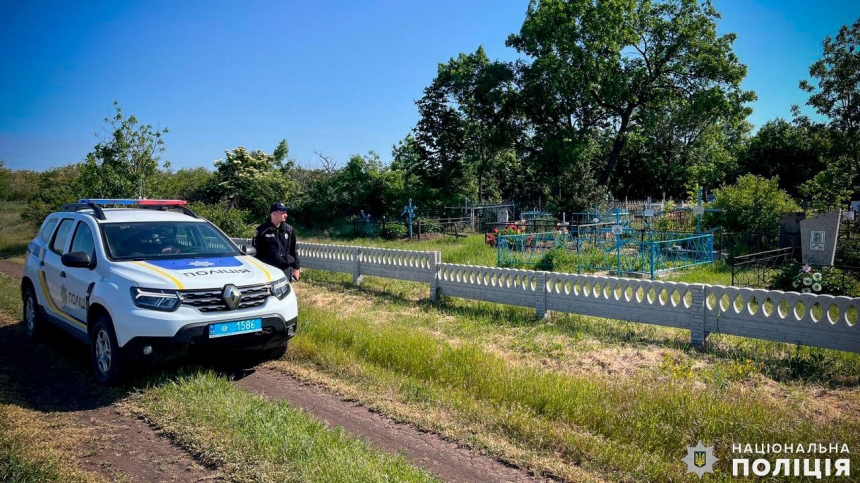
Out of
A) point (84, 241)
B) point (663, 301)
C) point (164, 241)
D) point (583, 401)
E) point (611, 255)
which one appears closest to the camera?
point (583, 401)

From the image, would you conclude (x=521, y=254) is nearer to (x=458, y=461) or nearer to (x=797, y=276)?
(x=797, y=276)

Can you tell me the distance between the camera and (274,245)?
8.28m

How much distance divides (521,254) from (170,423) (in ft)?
43.9

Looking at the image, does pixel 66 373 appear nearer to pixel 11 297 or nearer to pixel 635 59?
pixel 11 297

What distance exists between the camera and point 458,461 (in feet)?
13.8

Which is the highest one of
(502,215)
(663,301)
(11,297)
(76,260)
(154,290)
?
(502,215)

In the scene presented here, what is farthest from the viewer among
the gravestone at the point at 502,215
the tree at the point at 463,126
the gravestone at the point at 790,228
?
the tree at the point at 463,126

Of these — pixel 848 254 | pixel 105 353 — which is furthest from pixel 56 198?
pixel 848 254

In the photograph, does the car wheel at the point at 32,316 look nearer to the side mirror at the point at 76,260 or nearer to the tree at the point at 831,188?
the side mirror at the point at 76,260

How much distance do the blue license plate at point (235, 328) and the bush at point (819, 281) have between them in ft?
32.5

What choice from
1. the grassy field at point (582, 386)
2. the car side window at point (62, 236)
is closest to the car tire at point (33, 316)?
the car side window at point (62, 236)

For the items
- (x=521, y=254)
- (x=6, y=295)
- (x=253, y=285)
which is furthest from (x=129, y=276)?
(x=521, y=254)

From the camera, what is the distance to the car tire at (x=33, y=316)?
7465mm

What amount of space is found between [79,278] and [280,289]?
2288mm
